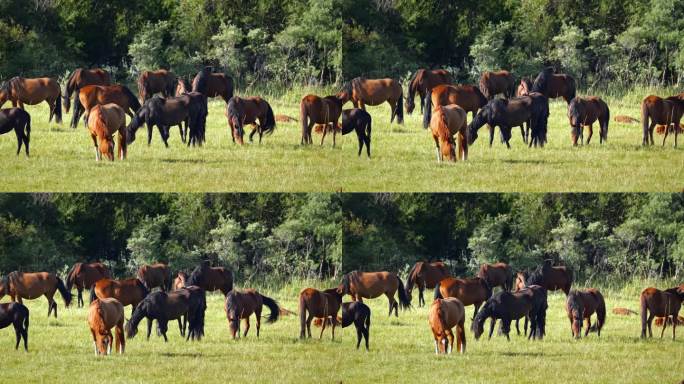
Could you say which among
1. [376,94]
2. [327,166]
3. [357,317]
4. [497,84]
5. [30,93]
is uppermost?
[497,84]

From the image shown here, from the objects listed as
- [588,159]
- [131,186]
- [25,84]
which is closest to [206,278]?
[131,186]

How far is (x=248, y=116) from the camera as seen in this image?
95.0 ft

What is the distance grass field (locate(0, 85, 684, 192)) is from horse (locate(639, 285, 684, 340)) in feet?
5.04

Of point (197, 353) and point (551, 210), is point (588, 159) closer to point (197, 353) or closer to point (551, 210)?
point (551, 210)

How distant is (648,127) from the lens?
96.0 feet

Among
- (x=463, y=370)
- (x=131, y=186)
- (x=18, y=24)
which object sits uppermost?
(x=18, y=24)

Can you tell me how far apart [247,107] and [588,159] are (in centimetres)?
513

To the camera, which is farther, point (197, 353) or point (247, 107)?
point (247, 107)

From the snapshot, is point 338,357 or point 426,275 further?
point 426,275

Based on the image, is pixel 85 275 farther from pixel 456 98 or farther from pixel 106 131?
pixel 456 98

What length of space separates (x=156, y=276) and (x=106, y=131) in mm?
2370

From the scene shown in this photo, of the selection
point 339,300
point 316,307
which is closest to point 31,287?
point 316,307

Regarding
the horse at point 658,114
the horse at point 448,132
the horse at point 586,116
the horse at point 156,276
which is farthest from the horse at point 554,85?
the horse at point 156,276

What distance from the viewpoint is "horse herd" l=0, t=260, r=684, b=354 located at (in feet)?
87.4
